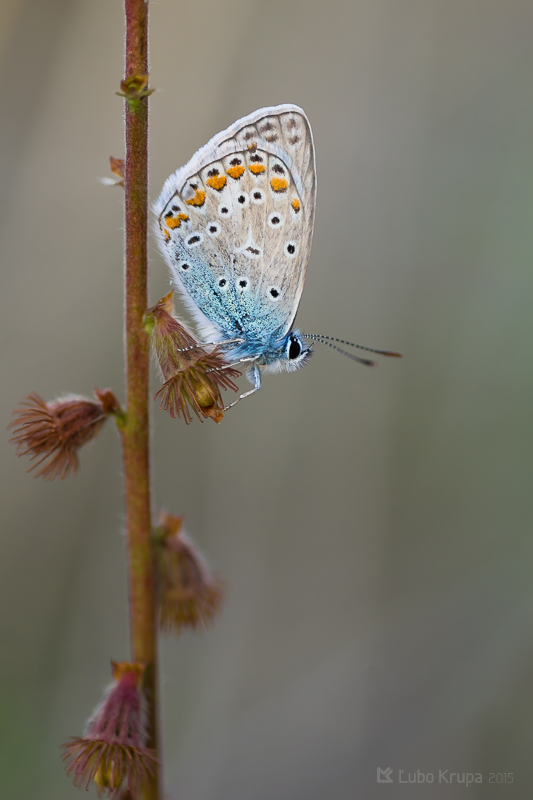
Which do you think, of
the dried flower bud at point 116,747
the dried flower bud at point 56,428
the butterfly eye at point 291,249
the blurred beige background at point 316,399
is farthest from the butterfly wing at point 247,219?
the blurred beige background at point 316,399

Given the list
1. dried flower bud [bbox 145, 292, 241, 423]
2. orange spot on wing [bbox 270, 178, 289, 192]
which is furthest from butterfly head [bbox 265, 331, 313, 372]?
dried flower bud [bbox 145, 292, 241, 423]

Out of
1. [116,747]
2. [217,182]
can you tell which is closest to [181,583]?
[116,747]

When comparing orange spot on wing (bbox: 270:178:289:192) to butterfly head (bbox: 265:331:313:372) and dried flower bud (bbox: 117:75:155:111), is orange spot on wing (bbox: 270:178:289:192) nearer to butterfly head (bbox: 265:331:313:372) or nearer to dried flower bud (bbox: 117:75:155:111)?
butterfly head (bbox: 265:331:313:372)

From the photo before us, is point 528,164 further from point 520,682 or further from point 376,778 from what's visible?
point 376,778

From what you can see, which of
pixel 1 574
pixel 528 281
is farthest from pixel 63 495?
pixel 528 281

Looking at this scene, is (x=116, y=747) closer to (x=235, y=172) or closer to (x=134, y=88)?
(x=134, y=88)

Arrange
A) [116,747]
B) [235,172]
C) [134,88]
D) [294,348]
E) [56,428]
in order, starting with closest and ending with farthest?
1. [134,88]
2. [116,747]
3. [56,428]
4. [235,172]
5. [294,348]

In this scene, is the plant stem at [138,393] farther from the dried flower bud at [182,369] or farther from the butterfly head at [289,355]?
the butterfly head at [289,355]

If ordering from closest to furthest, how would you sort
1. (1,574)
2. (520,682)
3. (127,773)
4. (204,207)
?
(127,773)
(204,207)
(520,682)
(1,574)
